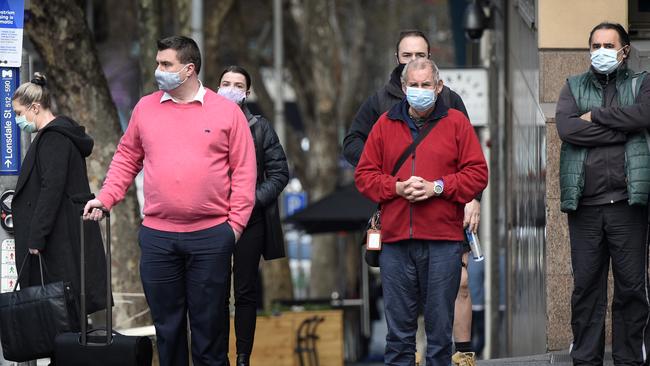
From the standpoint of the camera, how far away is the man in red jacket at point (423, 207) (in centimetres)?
820

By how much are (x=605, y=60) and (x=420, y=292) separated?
5.96 ft

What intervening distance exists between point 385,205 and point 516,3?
6154 millimetres

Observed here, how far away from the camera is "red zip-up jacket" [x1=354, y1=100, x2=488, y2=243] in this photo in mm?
8188

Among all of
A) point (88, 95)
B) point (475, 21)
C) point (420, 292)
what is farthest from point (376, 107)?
point (475, 21)

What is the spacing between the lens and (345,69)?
115 feet

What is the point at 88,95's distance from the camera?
554 inches

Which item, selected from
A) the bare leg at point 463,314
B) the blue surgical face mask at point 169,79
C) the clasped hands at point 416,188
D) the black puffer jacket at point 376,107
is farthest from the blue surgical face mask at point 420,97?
the bare leg at point 463,314

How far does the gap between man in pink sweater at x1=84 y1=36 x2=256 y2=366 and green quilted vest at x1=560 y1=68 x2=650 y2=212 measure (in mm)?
1921

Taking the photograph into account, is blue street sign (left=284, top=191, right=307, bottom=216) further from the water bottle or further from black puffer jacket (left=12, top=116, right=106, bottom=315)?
the water bottle

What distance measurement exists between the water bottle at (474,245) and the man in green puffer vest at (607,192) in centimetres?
59

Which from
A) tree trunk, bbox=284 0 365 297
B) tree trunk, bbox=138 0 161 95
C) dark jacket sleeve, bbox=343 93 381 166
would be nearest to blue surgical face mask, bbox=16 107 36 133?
dark jacket sleeve, bbox=343 93 381 166

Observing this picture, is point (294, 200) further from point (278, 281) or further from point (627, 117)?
point (627, 117)

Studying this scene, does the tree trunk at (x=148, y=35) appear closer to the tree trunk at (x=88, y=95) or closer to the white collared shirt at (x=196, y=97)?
the tree trunk at (x=88, y=95)

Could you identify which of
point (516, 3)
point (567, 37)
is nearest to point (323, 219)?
point (516, 3)
